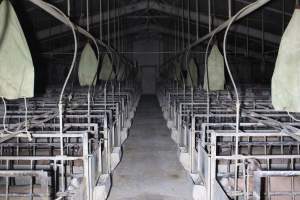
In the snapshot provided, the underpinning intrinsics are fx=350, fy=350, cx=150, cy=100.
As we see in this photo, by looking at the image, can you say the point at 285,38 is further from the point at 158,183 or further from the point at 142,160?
the point at 142,160

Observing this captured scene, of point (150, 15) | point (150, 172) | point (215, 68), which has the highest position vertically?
point (150, 15)

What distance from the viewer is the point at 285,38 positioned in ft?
8.43

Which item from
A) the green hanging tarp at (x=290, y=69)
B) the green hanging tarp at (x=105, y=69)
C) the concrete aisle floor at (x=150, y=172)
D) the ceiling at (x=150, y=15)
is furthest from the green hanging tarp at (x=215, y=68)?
the ceiling at (x=150, y=15)

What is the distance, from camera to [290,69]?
8.41ft

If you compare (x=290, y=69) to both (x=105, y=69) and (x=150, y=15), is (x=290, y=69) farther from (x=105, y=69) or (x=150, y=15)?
(x=150, y=15)

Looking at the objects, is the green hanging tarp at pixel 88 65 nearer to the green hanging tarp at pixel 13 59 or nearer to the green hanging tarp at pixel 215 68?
the green hanging tarp at pixel 215 68

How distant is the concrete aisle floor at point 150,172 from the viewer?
4.72 metres

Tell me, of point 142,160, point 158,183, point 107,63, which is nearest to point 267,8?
point 107,63

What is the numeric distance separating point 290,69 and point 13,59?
80.8 inches

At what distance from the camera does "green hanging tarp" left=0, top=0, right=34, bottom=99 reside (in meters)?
2.56

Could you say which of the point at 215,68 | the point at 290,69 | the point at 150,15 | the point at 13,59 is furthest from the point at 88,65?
the point at 150,15

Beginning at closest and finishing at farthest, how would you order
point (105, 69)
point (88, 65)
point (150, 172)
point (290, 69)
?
point (290, 69) < point (88, 65) < point (150, 172) < point (105, 69)

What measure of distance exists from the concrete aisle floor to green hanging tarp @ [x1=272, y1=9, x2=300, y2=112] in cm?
239

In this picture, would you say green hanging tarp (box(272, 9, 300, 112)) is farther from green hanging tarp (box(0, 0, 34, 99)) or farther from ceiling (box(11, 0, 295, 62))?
ceiling (box(11, 0, 295, 62))
